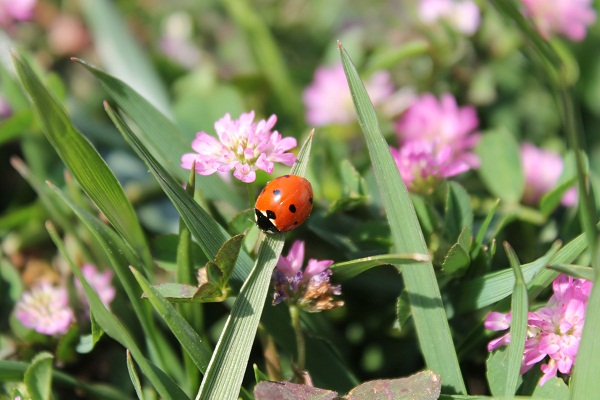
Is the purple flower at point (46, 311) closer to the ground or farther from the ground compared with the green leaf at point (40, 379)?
farther from the ground

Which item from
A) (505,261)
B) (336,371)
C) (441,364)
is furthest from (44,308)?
(505,261)

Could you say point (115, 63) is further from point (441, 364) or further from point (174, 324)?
point (441, 364)

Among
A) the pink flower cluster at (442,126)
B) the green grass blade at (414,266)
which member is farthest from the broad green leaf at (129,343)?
the pink flower cluster at (442,126)

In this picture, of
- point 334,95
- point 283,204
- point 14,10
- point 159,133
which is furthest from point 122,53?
point 283,204

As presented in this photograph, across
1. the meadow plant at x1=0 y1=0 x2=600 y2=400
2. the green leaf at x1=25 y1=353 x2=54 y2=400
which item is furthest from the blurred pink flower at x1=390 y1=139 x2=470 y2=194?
the green leaf at x1=25 y1=353 x2=54 y2=400

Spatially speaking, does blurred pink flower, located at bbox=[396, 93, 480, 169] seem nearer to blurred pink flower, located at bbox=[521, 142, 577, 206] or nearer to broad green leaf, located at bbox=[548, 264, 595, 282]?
blurred pink flower, located at bbox=[521, 142, 577, 206]

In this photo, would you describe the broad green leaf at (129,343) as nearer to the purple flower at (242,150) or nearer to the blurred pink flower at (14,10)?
the purple flower at (242,150)
